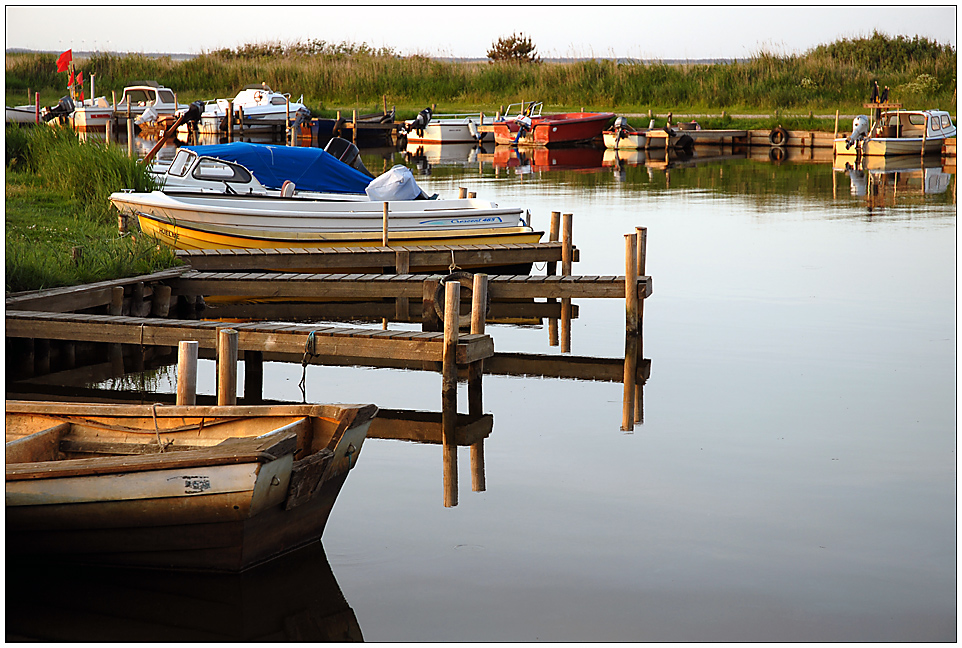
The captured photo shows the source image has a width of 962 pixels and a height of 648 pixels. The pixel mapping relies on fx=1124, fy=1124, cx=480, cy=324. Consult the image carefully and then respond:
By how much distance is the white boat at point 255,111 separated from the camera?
45062 mm

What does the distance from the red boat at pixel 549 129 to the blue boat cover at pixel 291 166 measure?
28.5 meters

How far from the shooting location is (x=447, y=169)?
114 ft

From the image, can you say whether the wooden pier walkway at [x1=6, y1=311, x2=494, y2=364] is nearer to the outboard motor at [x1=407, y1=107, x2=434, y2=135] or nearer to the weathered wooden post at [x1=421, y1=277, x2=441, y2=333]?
the weathered wooden post at [x1=421, y1=277, x2=441, y2=333]

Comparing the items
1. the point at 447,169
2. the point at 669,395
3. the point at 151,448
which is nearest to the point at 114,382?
the point at 151,448

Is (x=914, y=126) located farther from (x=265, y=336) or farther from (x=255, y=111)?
(x=265, y=336)

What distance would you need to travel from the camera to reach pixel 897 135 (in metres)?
37.4

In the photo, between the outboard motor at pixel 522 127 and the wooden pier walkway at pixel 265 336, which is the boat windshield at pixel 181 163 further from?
the outboard motor at pixel 522 127

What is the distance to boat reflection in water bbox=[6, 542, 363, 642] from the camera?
18.9 feet

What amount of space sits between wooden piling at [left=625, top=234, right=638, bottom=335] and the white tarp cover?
17.6ft

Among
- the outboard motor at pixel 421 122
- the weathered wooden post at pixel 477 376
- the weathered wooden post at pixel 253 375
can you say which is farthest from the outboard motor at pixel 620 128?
the weathered wooden post at pixel 253 375

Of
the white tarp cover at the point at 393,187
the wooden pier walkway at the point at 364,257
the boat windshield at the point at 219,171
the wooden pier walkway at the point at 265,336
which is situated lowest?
the wooden pier walkway at the point at 265,336

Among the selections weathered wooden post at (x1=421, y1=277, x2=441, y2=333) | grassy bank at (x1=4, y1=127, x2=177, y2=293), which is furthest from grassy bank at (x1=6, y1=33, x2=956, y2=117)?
weathered wooden post at (x1=421, y1=277, x2=441, y2=333)

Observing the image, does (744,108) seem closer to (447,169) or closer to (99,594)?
(447,169)

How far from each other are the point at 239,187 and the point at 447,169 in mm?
18827
